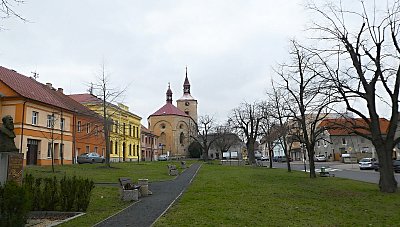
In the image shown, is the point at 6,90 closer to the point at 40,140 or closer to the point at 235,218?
the point at 40,140

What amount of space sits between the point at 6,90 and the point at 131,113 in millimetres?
33856

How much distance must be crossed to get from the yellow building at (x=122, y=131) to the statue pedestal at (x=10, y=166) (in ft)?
142

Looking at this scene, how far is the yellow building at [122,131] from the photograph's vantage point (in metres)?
57.7

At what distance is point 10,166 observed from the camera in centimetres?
1075

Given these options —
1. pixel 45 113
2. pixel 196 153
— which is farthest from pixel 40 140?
pixel 196 153

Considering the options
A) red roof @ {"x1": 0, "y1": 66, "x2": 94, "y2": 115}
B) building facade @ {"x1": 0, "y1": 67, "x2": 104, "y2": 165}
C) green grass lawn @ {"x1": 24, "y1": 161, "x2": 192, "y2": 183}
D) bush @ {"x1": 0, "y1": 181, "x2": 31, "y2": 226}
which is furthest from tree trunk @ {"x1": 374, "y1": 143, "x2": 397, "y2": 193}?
red roof @ {"x1": 0, "y1": 66, "x2": 94, "y2": 115}

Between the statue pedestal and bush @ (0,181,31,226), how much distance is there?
2232 millimetres

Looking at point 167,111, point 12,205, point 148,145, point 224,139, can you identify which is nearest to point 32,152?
point 12,205

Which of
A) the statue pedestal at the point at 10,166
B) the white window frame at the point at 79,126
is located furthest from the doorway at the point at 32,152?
the statue pedestal at the point at 10,166

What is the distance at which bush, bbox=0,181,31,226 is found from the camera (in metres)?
8.30

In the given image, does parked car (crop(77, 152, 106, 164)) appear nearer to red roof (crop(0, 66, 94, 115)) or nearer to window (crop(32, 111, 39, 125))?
red roof (crop(0, 66, 94, 115))

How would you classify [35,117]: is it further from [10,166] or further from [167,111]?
[167,111]

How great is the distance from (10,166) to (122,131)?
5243 cm

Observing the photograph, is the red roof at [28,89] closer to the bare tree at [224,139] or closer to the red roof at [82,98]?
the red roof at [82,98]
